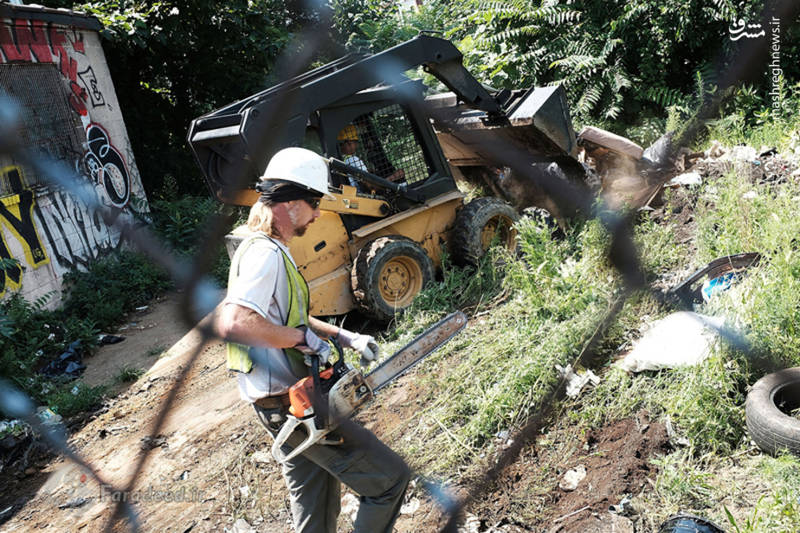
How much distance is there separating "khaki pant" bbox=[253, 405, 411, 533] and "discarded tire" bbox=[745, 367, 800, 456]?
5.12ft

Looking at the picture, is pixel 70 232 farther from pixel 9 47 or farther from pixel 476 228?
pixel 476 228

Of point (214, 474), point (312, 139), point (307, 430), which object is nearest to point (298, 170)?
point (307, 430)

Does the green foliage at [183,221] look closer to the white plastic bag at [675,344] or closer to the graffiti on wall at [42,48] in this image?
the graffiti on wall at [42,48]

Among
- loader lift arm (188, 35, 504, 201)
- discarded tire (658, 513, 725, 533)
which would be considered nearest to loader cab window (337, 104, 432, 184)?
A: loader lift arm (188, 35, 504, 201)

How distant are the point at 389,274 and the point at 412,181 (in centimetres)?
94

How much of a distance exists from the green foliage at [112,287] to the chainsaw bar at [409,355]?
5.77 meters

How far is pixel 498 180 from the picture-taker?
6.96m

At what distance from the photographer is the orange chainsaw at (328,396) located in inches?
85.9

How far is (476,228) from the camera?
5715mm

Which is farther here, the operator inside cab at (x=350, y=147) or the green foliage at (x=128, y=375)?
the green foliage at (x=128, y=375)

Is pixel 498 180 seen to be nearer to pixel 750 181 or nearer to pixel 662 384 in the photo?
pixel 750 181

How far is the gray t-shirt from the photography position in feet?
7.30

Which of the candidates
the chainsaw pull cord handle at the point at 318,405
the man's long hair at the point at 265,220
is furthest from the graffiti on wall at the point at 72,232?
the chainsaw pull cord handle at the point at 318,405

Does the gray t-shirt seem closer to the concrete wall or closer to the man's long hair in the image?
the man's long hair
